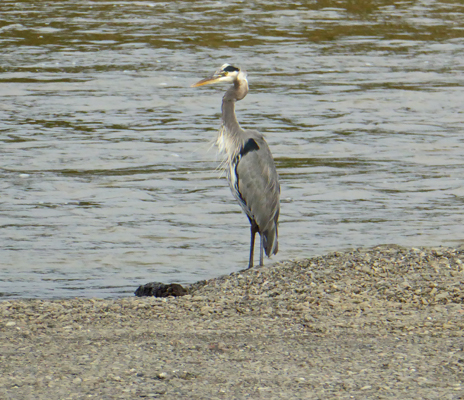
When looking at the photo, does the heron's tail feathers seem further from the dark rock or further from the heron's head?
the heron's head

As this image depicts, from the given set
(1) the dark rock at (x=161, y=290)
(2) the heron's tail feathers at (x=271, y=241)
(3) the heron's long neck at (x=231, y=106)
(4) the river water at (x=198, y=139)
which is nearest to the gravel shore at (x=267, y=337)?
(1) the dark rock at (x=161, y=290)

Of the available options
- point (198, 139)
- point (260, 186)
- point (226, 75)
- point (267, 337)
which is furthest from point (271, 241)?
point (198, 139)

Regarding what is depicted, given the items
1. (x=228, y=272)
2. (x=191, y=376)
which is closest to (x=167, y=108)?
(x=228, y=272)

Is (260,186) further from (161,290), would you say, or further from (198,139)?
(198,139)

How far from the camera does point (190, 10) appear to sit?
79.5 feet

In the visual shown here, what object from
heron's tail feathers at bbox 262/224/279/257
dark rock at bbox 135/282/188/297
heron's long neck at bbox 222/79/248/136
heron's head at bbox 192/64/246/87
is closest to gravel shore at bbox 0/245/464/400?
dark rock at bbox 135/282/188/297

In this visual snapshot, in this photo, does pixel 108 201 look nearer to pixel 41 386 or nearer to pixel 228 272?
pixel 228 272

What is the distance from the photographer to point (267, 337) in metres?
6.00

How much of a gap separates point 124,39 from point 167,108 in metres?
6.08

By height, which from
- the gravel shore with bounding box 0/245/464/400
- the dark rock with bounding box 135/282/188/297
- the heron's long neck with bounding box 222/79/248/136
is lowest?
the dark rock with bounding box 135/282/188/297

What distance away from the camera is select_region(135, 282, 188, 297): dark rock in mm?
7348

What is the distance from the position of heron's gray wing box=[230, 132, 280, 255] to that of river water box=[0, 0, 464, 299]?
1.58ft

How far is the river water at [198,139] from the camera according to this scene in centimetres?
905

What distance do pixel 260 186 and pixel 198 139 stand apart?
464 centimetres
